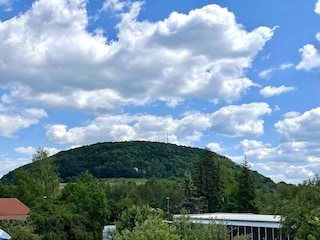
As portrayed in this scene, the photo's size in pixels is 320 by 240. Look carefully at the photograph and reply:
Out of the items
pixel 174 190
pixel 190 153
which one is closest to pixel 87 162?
pixel 190 153

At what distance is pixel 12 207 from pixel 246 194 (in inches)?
1295

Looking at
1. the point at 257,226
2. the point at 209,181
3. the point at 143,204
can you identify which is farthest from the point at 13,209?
the point at 209,181

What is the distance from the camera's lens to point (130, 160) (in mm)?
152750

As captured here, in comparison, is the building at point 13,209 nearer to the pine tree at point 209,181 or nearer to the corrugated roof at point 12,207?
the corrugated roof at point 12,207

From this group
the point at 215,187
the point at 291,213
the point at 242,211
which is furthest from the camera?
the point at 215,187

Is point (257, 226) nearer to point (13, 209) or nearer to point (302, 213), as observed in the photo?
point (302, 213)

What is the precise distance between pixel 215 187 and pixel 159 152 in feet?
236

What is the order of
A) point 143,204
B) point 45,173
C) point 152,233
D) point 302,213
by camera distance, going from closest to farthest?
point 152,233 < point 302,213 < point 143,204 < point 45,173

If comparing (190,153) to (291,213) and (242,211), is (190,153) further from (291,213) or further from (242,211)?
(291,213)

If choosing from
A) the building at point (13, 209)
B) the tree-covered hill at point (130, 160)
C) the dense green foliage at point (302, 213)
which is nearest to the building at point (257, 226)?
the dense green foliage at point (302, 213)

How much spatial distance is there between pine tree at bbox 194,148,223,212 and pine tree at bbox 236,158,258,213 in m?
6.17

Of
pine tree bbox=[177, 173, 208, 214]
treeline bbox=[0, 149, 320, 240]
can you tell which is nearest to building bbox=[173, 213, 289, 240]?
treeline bbox=[0, 149, 320, 240]

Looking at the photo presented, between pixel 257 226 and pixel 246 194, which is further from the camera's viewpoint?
pixel 246 194

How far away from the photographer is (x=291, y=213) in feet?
109
